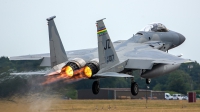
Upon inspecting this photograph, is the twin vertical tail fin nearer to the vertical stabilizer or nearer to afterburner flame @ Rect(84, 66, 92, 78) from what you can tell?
afterburner flame @ Rect(84, 66, 92, 78)

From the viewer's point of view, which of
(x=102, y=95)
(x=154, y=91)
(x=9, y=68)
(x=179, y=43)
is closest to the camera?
(x=9, y=68)

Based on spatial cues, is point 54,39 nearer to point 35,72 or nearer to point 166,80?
point 35,72

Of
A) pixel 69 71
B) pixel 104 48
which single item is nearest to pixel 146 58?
pixel 104 48

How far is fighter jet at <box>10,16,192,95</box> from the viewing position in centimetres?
3200

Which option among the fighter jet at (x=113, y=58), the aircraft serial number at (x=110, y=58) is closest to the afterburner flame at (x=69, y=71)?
the fighter jet at (x=113, y=58)

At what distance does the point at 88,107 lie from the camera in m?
52.5

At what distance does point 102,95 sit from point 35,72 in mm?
35970

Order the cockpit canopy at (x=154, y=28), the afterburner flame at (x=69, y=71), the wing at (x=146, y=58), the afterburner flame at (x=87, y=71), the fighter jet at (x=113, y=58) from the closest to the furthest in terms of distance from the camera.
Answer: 1. the afterburner flame at (x=69, y=71)
2. the fighter jet at (x=113, y=58)
3. the afterburner flame at (x=87, y=71)
4. the wing at (x=146, y=58)
5. the cockpit canopy at (x=154, y=28)

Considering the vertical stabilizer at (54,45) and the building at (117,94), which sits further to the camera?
the building at (117,94)

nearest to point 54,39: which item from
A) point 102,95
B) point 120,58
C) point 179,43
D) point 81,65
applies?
point 81,65

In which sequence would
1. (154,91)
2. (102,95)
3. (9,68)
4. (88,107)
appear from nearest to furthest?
(9,68) → (88,107) → (102,95) → (154,91)

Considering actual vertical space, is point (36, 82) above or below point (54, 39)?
below

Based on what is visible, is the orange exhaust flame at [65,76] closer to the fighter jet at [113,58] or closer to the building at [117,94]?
the fighter jet at [113,58]

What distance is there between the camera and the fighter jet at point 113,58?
105 ft
